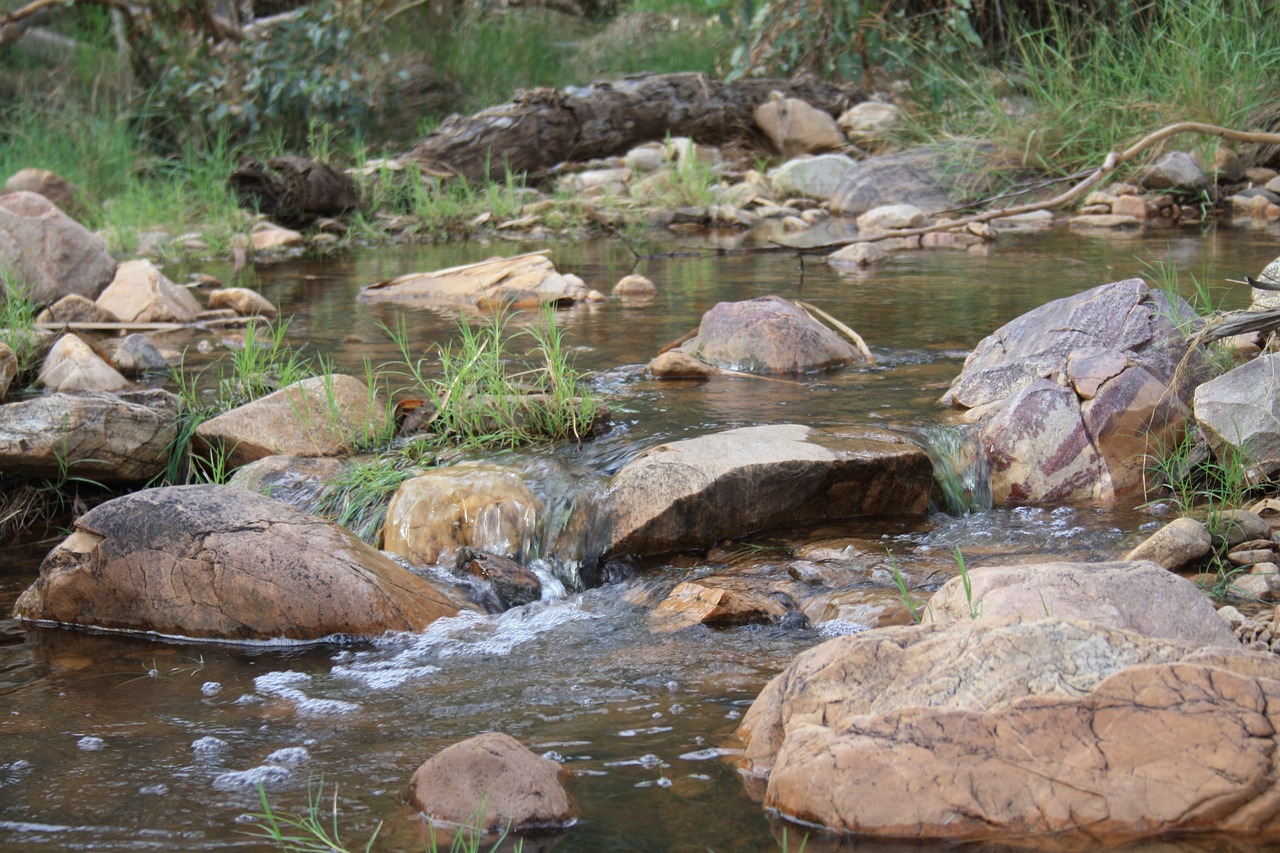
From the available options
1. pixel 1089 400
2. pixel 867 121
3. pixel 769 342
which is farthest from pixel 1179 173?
pixel 1089 400

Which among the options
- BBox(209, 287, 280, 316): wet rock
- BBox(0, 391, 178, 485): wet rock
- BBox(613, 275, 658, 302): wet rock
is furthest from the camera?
BBox(613, 275, 658, 302): wet rock

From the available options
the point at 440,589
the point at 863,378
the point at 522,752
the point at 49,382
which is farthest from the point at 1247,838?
the point at 49,382

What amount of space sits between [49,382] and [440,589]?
2479 millimetres

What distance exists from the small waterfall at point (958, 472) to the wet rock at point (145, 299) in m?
4.17

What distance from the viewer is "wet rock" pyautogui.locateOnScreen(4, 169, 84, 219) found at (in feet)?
31.3

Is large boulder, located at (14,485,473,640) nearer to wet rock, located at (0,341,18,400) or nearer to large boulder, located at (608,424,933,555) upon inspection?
large boulder, located at (608,424,933,555)

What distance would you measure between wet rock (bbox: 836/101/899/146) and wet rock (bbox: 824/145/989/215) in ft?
4.02

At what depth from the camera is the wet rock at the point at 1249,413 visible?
10.9ft

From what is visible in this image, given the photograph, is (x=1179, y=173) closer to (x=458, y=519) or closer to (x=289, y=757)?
(x=458, y=519)

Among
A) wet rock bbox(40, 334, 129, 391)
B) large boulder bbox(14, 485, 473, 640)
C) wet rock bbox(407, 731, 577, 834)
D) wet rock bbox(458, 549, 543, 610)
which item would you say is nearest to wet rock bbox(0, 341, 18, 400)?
wet rock bbox(40, 334, 129, 391)

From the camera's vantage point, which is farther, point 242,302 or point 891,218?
point 891,218

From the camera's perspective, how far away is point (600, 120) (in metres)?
11.7

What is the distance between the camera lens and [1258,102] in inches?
337

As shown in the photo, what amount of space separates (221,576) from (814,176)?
322 inches
